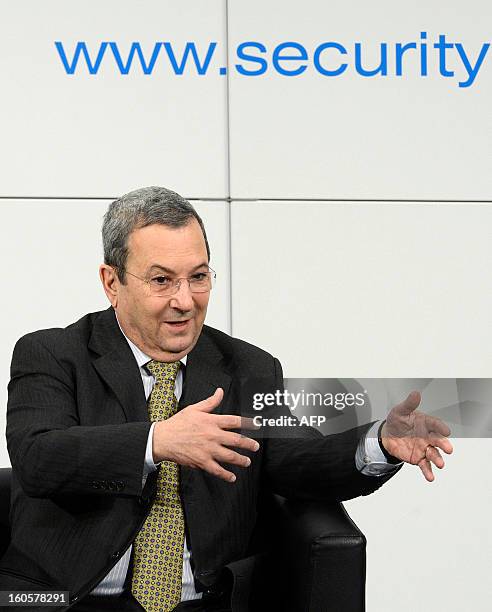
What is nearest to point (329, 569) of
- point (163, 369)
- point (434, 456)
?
point (434, 456)

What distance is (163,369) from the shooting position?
2.18 metres

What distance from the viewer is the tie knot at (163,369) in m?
2.17

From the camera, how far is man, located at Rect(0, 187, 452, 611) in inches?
76.0

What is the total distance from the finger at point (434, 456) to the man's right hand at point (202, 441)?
1.13 feet

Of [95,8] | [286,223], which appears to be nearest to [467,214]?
[286,223]

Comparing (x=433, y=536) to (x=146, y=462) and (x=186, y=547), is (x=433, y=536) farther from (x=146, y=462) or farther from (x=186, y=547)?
(x=146, y=462)

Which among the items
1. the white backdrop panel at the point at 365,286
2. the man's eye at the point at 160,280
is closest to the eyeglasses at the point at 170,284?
the man's eye at the point at 160,280

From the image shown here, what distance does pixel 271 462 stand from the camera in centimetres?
219

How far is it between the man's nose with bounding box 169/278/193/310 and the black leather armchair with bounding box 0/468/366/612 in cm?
55

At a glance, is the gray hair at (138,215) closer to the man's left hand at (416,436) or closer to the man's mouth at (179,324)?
the man's mouth at (179,324)

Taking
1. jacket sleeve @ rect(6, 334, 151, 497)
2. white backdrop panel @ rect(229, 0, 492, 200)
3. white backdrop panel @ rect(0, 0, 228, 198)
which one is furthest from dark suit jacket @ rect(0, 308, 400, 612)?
white backdrop panel @ rect(229, 0, 492, 200)

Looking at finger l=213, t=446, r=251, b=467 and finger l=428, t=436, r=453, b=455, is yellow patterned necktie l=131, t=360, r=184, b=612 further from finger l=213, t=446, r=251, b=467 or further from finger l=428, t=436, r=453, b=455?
finger l=428, t=436, r=453, b=455

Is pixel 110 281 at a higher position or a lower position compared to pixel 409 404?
higher

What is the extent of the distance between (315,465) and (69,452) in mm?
575
